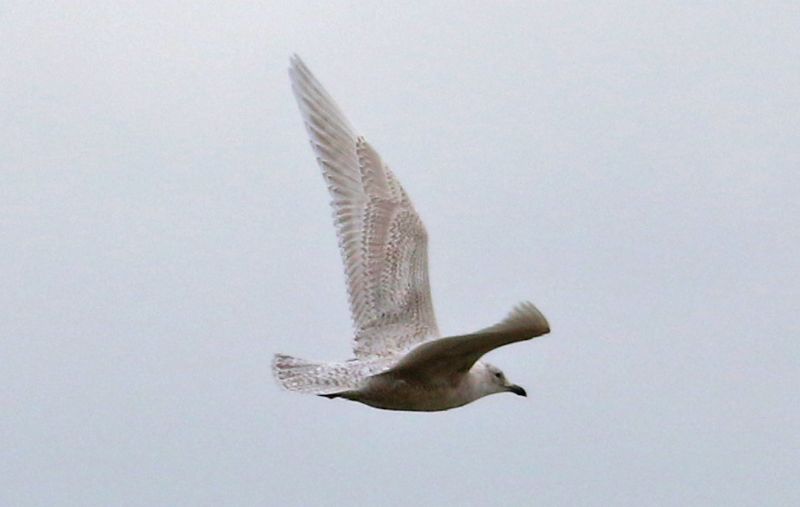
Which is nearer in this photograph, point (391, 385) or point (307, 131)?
point (391, 385)

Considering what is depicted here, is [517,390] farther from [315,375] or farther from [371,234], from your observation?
[371,234]

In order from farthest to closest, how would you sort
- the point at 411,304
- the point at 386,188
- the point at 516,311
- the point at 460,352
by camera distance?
1. the point at 386,188
2. the point at 411,304
3. the point at 460,352
4. the point at 516,311

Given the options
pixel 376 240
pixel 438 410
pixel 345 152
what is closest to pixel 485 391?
pixel 438 410

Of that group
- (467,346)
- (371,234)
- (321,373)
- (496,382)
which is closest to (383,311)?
(371,234)

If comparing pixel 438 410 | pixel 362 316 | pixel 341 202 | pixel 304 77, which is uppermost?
pixel 304 77

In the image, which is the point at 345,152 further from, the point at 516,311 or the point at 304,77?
Result: the point at 516,311

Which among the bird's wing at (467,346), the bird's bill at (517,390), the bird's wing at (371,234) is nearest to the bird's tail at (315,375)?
the bird's wing at (467,346)

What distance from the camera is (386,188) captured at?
77.5 ft

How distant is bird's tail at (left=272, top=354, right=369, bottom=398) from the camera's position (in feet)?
65.9

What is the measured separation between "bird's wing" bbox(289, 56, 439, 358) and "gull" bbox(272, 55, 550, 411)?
11 millimetres

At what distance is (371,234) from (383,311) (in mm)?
1238

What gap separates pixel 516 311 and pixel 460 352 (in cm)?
215

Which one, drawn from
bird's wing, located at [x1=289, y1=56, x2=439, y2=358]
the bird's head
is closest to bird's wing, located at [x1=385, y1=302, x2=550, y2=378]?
the bird's head

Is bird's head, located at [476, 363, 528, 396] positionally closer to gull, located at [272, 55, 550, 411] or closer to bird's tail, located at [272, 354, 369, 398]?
gull, located at [272, 55, 550, 411]
